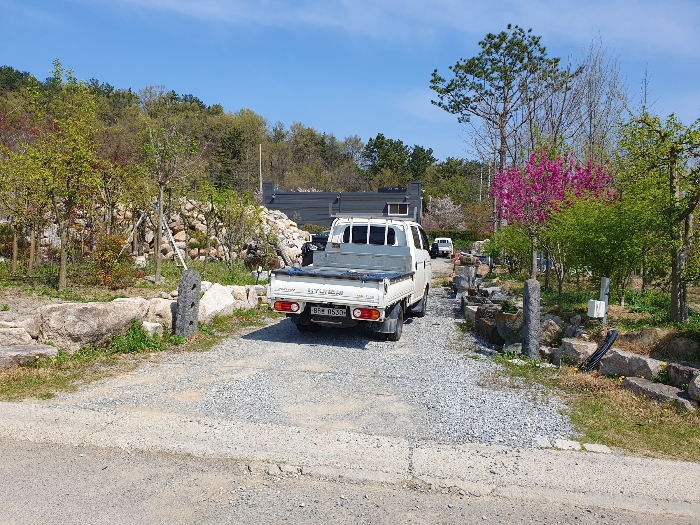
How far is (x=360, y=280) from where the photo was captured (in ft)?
28.2

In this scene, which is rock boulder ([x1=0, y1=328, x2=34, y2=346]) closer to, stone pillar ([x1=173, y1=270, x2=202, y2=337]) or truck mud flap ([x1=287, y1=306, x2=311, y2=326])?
stone pillar ([x1=173, y1=270, x2=202, y2=337])

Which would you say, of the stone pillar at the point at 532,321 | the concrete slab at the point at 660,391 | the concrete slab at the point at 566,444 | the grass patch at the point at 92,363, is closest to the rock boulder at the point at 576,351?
the stone pillar at the point at 532,321

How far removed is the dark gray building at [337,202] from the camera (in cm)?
4350

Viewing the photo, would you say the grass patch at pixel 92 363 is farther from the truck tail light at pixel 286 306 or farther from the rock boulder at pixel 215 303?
the truck tail light at pixel 286 306

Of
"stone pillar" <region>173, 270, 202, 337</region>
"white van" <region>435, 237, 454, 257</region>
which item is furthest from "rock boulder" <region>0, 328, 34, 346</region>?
"white van" <region>435, 237, 454, 257</region>

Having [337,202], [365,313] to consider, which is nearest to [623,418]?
[365,313]

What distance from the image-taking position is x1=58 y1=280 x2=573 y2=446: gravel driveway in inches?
219

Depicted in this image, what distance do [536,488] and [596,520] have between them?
504mm

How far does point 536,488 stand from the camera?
14.1 feet

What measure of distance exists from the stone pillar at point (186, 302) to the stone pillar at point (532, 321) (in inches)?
199

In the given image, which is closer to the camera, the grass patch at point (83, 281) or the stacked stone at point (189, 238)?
the grass patch at point (83, 281)

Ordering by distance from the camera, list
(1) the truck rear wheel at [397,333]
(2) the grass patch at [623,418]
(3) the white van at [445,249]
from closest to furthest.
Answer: (2) the grass patch at [623,418]
(1) the truck rear wheel at [397,333]
(3) the white van at [445,249]

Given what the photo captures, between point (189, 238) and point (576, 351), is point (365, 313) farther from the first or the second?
point (189, 238)

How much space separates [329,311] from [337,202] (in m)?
35.6
